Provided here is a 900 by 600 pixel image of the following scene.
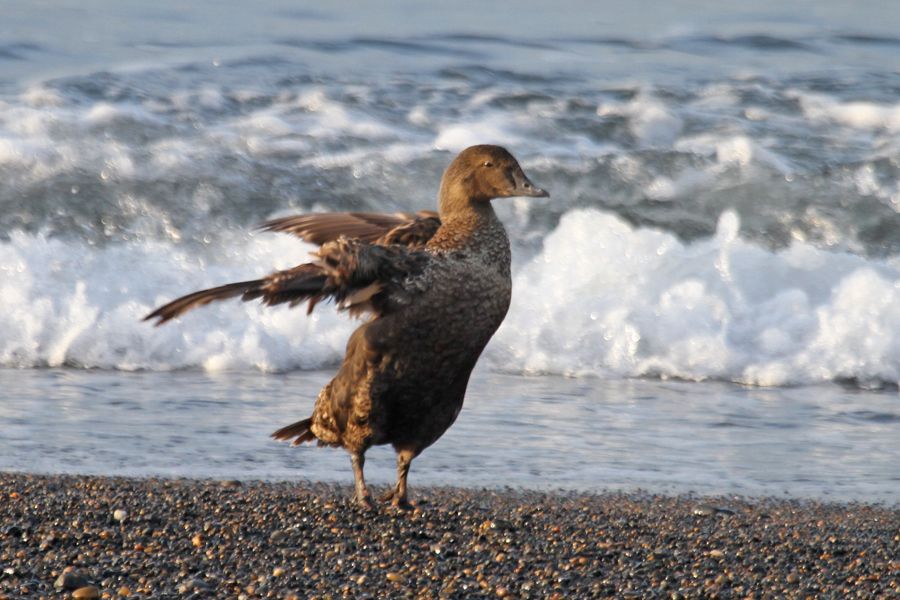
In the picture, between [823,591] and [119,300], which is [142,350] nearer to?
[119,300]

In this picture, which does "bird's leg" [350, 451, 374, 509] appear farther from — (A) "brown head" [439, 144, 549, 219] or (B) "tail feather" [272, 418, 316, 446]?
(A) "brown head" [439, 144, 549, 219]

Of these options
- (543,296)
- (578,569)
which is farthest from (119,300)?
(578,569)

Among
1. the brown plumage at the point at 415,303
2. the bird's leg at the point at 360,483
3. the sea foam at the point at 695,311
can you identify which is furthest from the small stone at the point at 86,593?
the sea foam at the point at 695,311

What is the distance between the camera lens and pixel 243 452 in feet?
23.5

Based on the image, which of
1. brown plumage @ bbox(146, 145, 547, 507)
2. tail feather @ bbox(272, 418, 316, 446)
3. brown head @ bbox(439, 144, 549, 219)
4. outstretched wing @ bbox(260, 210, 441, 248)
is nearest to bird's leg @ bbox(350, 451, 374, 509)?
brown plumage @ bbox(146, 145, 547, 507)

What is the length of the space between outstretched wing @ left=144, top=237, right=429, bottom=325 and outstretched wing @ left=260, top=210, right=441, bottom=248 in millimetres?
530

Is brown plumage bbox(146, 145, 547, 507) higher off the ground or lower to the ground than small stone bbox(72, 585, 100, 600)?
higher

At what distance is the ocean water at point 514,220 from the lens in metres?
7.54

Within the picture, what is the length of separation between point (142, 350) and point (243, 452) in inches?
96.2

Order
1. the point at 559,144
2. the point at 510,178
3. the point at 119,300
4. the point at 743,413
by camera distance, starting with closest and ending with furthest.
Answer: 1. the point at 510,178
2. the point at 743,413
3. the point at 119,300
4. the point at 559,144

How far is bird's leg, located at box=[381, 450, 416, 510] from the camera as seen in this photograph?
6.09 meters

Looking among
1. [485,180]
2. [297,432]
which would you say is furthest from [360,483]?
[485,180]

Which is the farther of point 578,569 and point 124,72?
point 124,72

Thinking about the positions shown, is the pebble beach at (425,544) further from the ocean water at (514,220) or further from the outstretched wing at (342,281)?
the outstretched wing at (342,281)
